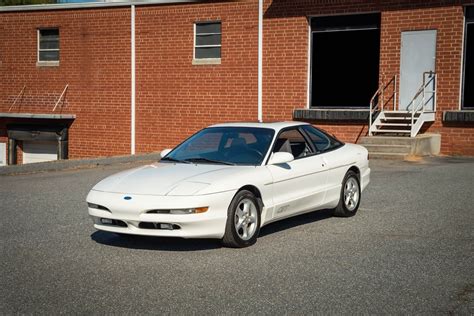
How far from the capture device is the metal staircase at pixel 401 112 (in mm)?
18641

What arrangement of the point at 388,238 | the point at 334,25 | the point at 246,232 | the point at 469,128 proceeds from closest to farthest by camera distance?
1. the point at 246,232
2. the point at 388,238
3. the point at 469,128
4. the point at 334,25

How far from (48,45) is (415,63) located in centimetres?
1327

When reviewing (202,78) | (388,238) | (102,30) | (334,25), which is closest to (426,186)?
(388,238)

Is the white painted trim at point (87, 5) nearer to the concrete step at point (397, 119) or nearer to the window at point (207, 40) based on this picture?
the window at point (207, 40)

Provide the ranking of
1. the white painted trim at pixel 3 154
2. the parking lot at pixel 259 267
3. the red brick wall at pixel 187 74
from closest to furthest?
the parking lot at pixel 259 267
the red brick wall at pixel 187 74
the white painted trim at pixel 3 154

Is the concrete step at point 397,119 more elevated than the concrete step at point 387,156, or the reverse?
the concrete step at point 397,119

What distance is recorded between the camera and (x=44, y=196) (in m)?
11.8

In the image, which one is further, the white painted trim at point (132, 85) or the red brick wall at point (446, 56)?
the white painted trim at point (132, 85)

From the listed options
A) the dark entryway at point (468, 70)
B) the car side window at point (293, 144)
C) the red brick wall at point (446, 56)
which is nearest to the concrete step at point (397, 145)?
the red brick wall at point (446, 56)

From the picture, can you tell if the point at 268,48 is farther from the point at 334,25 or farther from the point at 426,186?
the point at 426,186

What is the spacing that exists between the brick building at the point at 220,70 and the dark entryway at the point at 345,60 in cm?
4

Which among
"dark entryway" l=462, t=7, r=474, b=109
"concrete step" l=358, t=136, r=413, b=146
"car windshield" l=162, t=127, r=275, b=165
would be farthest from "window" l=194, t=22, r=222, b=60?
"car windshield" l=162, t=127, r=275, b=165

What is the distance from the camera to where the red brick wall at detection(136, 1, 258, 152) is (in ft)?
71.3

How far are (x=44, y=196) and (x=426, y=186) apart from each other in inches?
264
